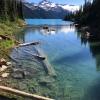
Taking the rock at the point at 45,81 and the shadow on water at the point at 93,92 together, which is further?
the rock at the point at 45,81

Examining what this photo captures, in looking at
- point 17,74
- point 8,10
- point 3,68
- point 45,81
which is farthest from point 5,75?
point 8,10

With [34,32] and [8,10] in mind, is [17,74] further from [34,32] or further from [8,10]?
[8,10]

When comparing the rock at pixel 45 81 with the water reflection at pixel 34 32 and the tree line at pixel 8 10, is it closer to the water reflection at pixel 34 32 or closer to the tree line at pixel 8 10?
the water reflection at pixel 34 32

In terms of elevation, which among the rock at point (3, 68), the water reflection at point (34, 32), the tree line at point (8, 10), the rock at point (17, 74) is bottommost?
the water reflection at point (34, 32)

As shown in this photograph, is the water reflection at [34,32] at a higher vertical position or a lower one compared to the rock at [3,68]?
lower

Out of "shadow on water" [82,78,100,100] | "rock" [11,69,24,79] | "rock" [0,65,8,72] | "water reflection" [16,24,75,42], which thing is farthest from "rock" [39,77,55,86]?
"water reflection" [16,24,75,42]

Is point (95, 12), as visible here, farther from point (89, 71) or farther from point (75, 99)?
point (75, 99)

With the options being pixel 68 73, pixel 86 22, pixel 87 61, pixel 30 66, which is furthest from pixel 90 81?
pixel 86 22

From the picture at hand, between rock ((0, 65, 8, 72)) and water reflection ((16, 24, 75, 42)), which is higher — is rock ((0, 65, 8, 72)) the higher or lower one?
the higher one

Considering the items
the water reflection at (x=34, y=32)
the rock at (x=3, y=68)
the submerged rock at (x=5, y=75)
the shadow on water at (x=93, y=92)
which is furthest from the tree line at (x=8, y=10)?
the shadow on water at (x=93, y=92)

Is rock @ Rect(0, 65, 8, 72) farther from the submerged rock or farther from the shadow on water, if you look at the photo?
the shadow on water

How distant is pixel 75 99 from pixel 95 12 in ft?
237

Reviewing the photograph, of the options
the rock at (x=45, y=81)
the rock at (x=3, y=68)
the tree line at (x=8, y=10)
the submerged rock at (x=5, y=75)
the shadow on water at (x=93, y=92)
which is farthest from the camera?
the tree line at (x=8, y=10)

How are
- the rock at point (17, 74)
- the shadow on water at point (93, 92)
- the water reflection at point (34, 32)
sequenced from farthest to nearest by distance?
the water reflection at point (34, 32) → the rock at point (17, 74) → the shadow on water at point (93, 92)
